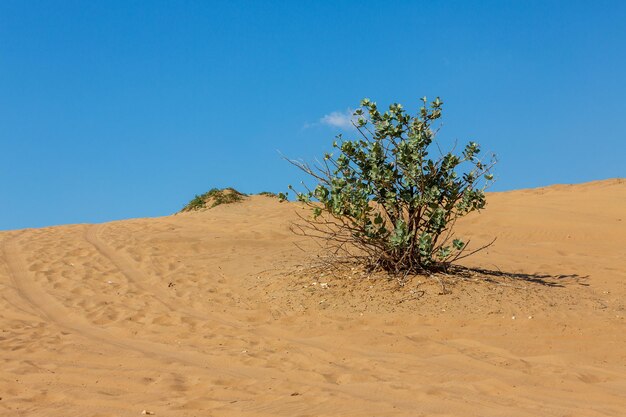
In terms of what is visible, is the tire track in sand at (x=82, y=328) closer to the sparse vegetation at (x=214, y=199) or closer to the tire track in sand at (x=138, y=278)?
the tire track in sand at (x=138, y=278)

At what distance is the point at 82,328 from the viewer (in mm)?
8359

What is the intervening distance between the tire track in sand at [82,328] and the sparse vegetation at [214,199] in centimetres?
964

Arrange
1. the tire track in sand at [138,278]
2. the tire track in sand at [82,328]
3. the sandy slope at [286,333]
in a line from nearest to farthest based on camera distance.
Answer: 1. the sandy slope at [286,333]
2. the tire track in sand at [82,328]
3. the tire track in sand at [138,278]

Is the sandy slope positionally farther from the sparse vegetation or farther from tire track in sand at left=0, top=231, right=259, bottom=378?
the sparse vegetation

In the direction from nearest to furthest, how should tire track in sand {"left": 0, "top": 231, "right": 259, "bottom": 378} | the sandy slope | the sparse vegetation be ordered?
the sandy slope
tire track in sand {"left": 0, "top": 231, "right": 259, "bottom": 378}
the sparse vegetation

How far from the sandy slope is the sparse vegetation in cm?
725

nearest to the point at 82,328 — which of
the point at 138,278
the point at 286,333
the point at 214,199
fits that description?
the point at 286,333

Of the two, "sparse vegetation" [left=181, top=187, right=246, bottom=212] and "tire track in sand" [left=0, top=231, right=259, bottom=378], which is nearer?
"tire track in sand" [left=0, top=231, right=259, bottom=378]

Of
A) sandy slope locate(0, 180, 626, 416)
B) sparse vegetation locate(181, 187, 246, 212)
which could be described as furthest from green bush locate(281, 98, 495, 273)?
sparse vegetation locate(181, 187, 246, 212)

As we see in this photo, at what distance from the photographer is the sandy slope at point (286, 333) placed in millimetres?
5426

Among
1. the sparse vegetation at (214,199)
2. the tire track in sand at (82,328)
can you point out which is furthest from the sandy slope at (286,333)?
the sparse vegetation at (214,199)

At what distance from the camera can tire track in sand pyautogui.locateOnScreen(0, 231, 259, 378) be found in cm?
664

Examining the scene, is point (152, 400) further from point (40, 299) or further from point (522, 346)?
point (40, 299)

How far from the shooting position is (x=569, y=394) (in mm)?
5652
